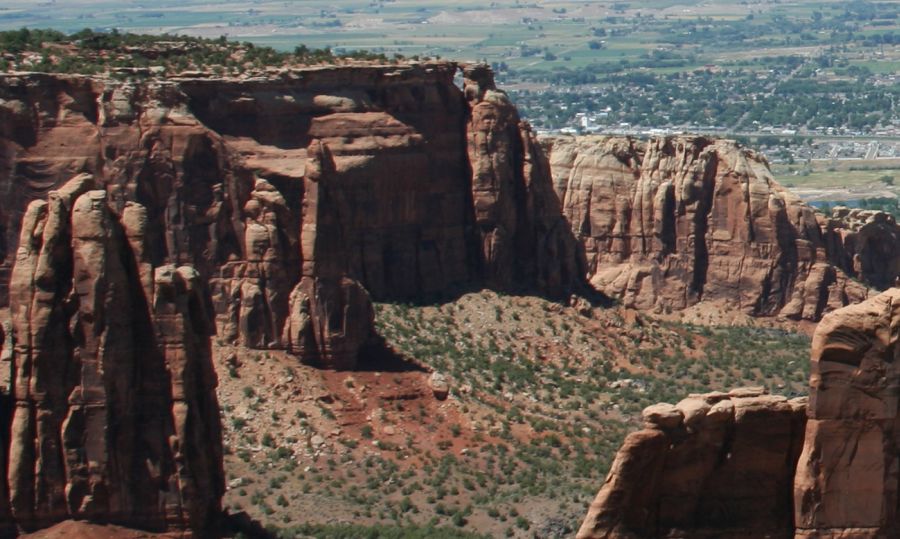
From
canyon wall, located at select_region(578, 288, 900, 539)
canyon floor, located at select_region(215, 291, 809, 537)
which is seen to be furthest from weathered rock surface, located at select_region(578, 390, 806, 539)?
canyon floor, located at select_region(215, 291, 809, 537)

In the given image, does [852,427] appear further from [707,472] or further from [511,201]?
[511,201]

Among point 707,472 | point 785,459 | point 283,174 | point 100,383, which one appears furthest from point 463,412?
point 707,472

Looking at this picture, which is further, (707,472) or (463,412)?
(463,412)

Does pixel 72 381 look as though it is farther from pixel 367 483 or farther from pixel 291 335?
pixel 291 335

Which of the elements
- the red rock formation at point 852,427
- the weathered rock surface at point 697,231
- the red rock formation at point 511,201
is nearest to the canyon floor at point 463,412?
the red rock formation at point 511,201

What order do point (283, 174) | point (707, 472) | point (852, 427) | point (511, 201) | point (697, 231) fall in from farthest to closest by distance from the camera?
point (697, 231) → point (511, 201) → point (283, 174) → point (707, 472) → point (852, 427)

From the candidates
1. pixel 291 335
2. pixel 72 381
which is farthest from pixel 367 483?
pixel 72 381

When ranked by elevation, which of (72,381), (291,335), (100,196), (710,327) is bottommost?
(710,327)

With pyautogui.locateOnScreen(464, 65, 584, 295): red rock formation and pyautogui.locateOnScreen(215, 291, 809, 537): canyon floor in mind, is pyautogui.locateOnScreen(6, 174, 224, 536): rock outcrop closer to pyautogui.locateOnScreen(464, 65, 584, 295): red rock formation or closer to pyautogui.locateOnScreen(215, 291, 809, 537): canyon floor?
pyautogui.locateOnScreen(215, 291, 809, 537): canyon floor
